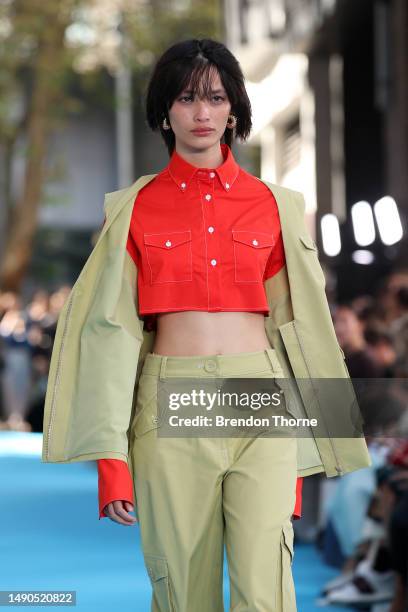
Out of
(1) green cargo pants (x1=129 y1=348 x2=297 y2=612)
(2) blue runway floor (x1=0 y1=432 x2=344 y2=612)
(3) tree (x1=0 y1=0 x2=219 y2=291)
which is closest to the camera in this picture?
(1) green cargo pants (x1=129 y1=348 x2=297 y2=612)

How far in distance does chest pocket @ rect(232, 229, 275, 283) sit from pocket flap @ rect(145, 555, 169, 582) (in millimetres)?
706

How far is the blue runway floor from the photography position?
20.4ft

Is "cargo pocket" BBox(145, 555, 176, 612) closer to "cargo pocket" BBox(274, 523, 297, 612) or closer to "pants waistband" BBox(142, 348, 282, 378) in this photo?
"cargo pocket" BBox(274, 523, 297, 612)

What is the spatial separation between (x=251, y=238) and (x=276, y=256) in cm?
13

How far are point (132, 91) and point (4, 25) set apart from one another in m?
10.8

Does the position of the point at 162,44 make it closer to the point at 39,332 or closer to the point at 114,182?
the point at 39,332

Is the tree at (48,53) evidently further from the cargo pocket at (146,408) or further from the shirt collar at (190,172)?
the cargo pocket at (146,408)

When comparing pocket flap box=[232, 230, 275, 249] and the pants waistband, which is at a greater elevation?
pocket flap box=[232, 230, 275, 249]

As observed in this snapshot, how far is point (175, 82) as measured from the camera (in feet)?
11.5

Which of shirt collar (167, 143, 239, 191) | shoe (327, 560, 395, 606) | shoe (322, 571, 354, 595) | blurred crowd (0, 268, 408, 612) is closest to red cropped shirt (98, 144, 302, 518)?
shirt collar (167, 143, 239, 191)

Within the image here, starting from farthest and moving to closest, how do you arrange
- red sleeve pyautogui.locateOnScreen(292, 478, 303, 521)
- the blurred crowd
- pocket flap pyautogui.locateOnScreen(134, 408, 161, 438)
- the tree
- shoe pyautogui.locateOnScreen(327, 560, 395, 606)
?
the tree < shoe pyautogui.locateOnScreen(327, 560, 395, 606) < the blurred crowd < red sleeve pyautogui.locateOnScreen(292, 478, 303, 521) < pocket flap pyautogui.locateOnScreen(134, 408, 161, 438)

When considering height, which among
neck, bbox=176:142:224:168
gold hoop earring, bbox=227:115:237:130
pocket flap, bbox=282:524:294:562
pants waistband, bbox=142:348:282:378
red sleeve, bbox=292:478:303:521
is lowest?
pocket flap, bbox=282:524:294:562

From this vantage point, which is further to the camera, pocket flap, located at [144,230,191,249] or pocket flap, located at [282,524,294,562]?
pocket flap, located at [144,230,191,249]

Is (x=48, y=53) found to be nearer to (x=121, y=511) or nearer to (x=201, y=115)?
(x=201, y=115)
